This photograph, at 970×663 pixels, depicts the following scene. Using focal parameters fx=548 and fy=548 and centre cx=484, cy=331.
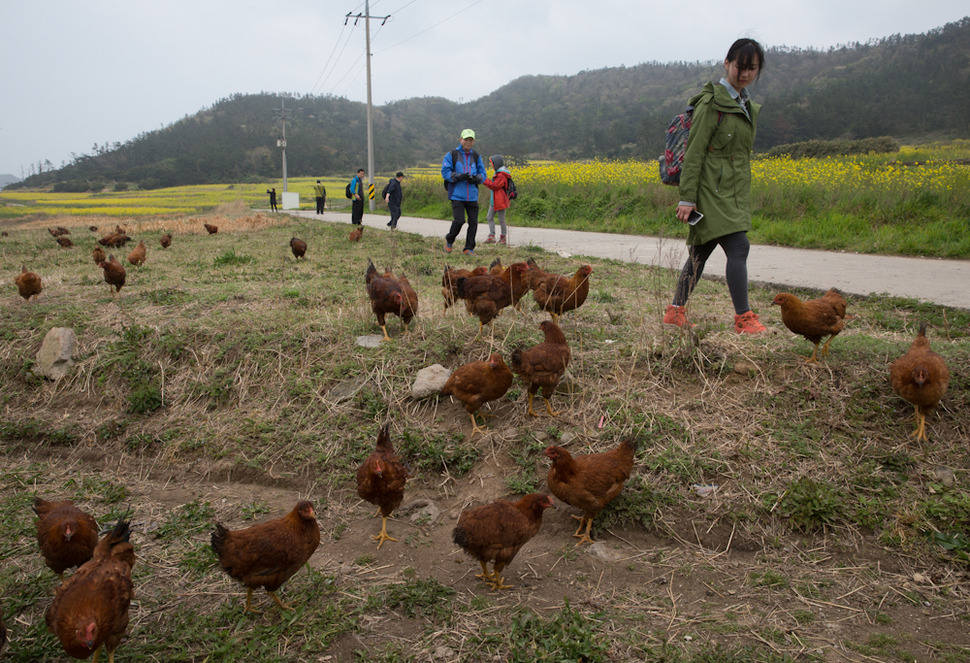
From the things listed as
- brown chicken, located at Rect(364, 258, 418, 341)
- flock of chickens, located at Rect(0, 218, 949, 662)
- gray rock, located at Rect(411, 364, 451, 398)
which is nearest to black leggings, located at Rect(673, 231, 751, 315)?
flock of chickens, located at Rect(0, 218, 949, 662)

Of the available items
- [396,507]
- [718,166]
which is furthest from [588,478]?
[718,166]

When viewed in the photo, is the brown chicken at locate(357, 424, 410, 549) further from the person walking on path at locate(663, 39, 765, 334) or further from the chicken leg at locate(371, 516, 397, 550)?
the person walking on path at locate(663, 39, 765, 334)

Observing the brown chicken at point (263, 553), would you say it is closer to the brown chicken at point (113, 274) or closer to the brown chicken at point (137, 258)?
the brown chicken at point (113, 274)

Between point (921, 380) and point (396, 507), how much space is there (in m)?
3.24

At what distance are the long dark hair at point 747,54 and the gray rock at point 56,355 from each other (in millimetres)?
6466

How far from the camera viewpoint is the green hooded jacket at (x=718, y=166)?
13.8 feet

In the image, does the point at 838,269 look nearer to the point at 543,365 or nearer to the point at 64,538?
the point at 543,365

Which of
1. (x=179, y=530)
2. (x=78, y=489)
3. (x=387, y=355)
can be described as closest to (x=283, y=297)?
(x=387, y=355)

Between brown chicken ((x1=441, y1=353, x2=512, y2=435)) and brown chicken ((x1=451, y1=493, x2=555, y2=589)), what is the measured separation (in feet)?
3.72

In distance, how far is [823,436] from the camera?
3.58 meters

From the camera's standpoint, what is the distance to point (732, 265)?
4.37 m

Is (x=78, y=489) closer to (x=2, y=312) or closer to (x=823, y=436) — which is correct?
(x=2, y=312)

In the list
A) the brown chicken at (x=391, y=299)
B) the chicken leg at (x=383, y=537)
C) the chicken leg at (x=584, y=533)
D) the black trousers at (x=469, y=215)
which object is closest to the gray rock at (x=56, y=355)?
the brown chicken at (x=391, y=299)

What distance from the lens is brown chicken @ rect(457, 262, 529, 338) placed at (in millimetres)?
4941
